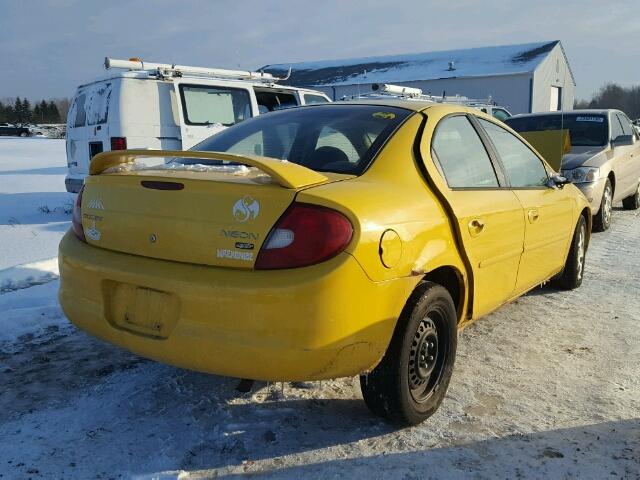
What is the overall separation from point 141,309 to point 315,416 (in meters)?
1.00

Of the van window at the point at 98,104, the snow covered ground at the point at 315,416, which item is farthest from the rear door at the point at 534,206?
the van window at the point at 98,104

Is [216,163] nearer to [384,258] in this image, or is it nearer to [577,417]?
[384,258]

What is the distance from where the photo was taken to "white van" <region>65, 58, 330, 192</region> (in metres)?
7.92

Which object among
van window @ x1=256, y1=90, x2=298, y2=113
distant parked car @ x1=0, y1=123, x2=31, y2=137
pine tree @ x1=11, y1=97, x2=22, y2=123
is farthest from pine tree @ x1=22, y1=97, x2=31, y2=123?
van window @ x1=256, y1=90, x2=298, y2=113

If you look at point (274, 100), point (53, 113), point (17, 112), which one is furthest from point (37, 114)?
point (274, 100)

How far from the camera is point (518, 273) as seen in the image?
12.0ft

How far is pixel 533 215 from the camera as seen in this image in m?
3.76

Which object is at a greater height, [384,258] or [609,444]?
[384,258]

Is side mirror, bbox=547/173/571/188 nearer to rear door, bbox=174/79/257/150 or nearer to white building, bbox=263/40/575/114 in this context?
rear door, bbox=174/79/257/150

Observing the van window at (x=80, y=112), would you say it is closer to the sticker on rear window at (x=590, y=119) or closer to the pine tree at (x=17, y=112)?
the sticker on rear window at (x=590, y=119)

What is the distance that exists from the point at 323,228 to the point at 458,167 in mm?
1234

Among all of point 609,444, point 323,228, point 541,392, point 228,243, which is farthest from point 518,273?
point 228,243

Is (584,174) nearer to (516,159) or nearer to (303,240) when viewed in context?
(516,159)

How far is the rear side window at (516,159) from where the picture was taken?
3699 mm
